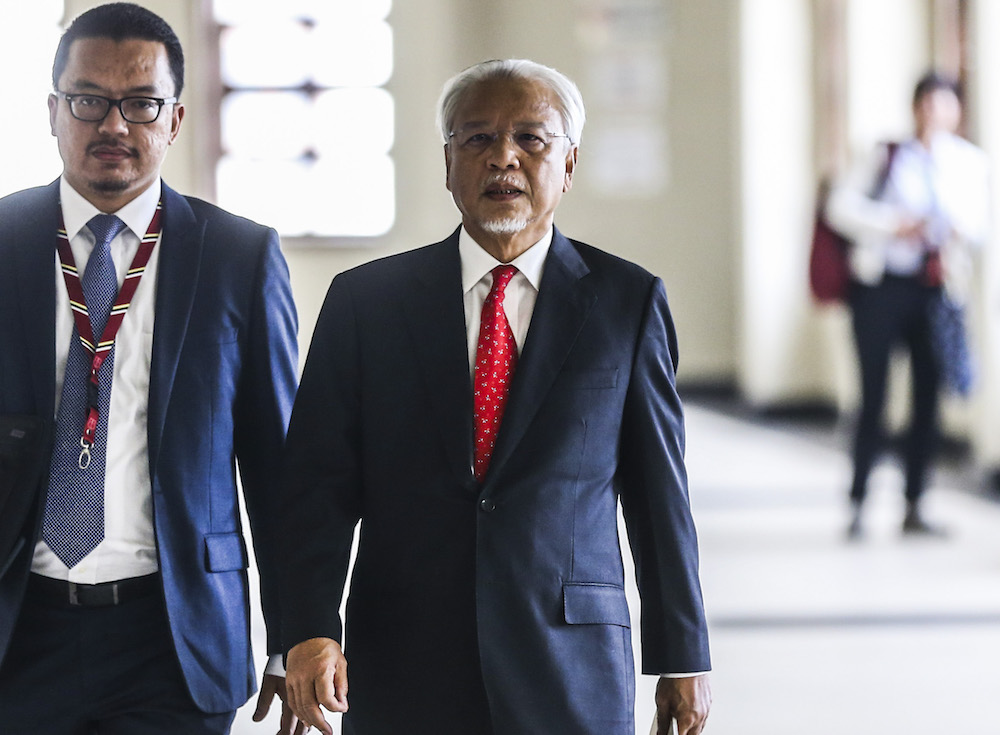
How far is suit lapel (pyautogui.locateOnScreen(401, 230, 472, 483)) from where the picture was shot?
1.96 meters

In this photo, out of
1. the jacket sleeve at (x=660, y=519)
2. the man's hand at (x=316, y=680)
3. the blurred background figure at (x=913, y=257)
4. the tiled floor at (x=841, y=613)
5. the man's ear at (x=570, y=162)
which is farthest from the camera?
the blurred background figure at (x=913, y=257)

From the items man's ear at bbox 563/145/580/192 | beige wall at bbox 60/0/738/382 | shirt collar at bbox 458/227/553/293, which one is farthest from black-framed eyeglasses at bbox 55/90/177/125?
beige wall at bbox 60/0/738/382

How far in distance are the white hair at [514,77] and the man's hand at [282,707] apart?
90cm

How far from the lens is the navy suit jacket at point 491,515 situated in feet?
6.38

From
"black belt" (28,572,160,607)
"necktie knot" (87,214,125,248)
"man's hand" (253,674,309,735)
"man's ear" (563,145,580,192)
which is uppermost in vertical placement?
"man's ear" (563,145,580,192)

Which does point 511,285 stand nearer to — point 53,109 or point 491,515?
point 491,515

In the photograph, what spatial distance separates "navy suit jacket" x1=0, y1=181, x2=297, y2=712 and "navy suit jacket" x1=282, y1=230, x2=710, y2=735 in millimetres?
165

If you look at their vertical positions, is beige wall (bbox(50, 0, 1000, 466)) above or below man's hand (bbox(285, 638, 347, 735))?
above

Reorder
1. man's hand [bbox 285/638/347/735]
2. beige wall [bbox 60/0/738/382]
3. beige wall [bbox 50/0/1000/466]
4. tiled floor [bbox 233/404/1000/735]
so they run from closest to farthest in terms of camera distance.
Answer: man's hand [bbox 285/638/347/735] → tiled floor [bbox 233/404/1000/735] → beige wall [bbox 50/0/1000/466] → beige wall [bbox 60/0/738/382]

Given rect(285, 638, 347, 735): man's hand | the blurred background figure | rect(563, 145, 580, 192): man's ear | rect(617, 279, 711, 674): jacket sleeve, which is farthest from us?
the blurred background figure

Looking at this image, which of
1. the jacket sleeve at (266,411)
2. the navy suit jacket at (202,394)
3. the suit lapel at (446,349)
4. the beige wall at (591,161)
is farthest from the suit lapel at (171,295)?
the beige wall at (591,161)

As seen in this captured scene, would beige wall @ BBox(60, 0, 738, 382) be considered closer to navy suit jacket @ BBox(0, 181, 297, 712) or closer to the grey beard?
navy suit jacket @ BBox(0, 181, 297, 712)

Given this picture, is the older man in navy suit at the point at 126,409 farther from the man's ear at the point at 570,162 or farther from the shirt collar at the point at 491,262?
the man's ear at the point at 570,162

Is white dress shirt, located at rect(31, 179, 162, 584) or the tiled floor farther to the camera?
the tiled floor
